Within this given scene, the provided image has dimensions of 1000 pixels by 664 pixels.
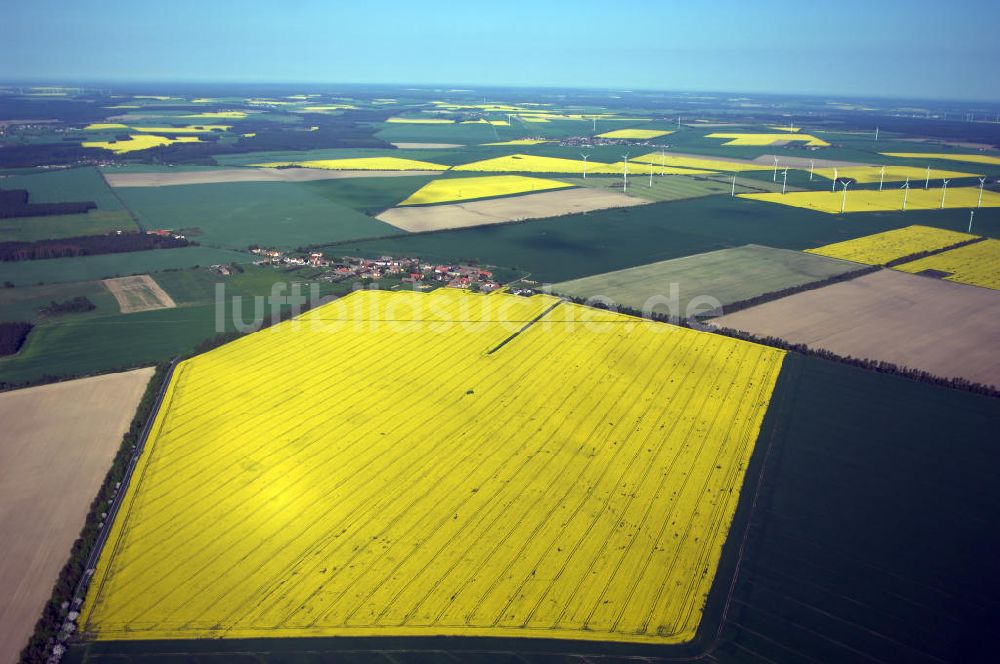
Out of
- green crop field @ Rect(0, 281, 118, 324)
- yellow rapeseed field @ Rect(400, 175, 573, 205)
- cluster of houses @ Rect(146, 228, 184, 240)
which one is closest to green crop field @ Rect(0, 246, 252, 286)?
green crop field @ Rect(0, 281, 118, 324)

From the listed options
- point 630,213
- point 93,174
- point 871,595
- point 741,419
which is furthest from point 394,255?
point 93,174

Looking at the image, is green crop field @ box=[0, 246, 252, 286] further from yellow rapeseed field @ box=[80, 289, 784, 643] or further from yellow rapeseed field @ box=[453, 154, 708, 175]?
yellow rapeseed field @ box=[453, 154, 708, 175]

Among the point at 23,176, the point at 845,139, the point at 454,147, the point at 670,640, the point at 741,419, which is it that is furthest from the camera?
the point at 845,139

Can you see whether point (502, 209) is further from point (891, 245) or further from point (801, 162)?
point (801, 162)

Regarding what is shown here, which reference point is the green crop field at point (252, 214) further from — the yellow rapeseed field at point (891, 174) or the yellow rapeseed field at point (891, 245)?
the yellow rapeseed field at point (891, 174)

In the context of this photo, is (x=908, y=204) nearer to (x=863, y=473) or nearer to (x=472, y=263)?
(x=472, y=263)

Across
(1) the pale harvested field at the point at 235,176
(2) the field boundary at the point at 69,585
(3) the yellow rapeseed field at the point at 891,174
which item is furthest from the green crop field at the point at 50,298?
(3) the yellow rapeseed field at the point at 891,174
